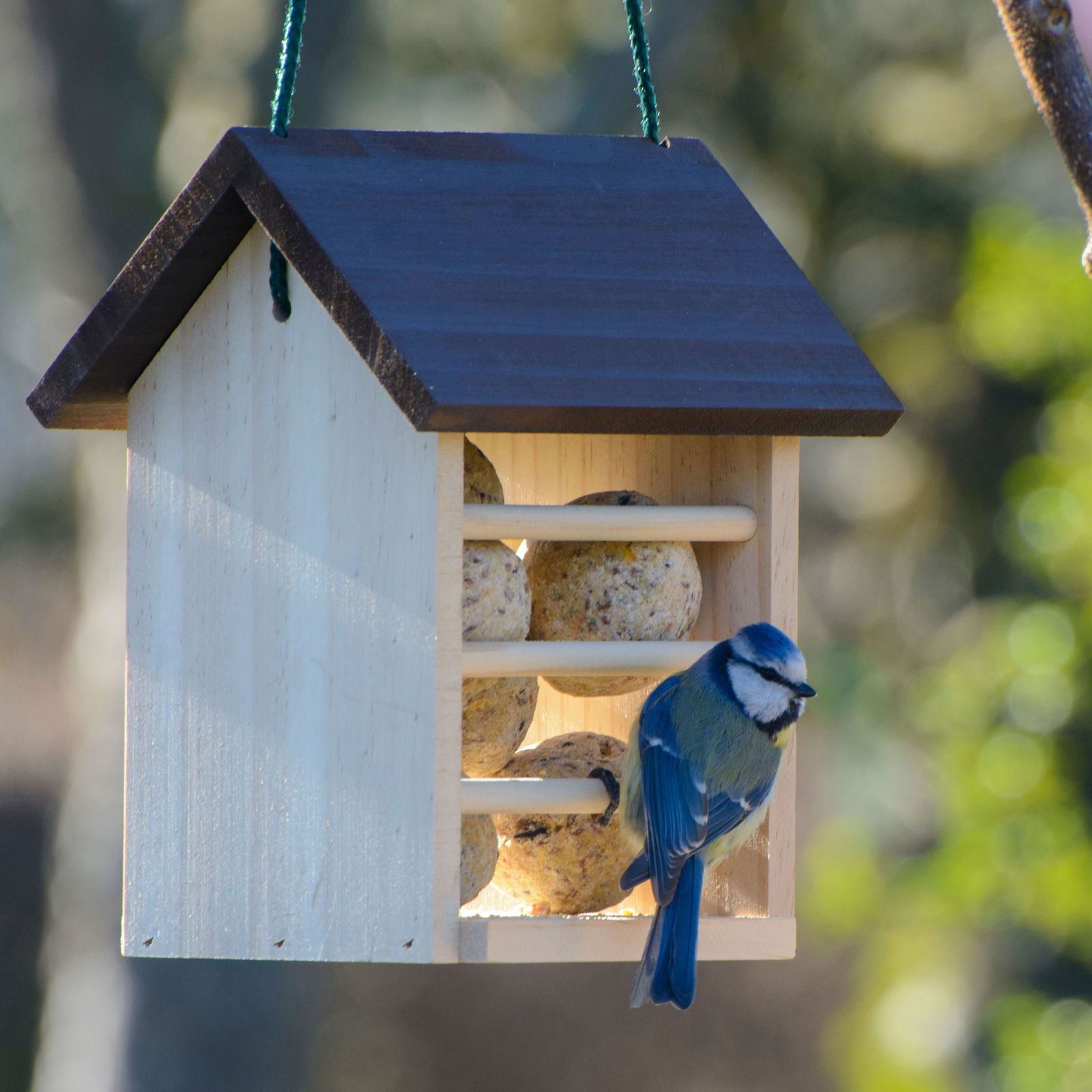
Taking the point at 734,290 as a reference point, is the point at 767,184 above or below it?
above

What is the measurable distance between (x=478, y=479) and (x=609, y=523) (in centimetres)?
29

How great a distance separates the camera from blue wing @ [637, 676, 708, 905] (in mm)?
2242

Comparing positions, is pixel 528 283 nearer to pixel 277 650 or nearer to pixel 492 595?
pixel 492 595

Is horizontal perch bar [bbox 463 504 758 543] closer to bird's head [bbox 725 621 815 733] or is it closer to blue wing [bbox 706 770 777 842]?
bird's head [bbox 725 621 815 733]

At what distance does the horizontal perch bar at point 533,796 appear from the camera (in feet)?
7.31

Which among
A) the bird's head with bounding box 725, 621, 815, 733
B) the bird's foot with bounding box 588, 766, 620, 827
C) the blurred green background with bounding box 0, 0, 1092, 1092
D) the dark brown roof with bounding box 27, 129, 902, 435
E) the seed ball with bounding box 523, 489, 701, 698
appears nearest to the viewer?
the dark brown roof with bounding box 27, 129, 902, 435

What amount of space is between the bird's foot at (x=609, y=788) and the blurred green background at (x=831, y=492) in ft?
11.5

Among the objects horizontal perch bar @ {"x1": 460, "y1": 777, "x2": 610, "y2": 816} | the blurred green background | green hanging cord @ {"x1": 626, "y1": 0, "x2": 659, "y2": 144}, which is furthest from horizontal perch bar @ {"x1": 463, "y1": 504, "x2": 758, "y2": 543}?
the blurred green background

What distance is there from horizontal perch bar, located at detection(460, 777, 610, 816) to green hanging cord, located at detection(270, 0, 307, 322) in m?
0.72

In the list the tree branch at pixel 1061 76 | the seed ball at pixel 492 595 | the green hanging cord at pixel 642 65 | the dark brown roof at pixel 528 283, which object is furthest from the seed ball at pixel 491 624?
the tree branch at pixel 1061 76

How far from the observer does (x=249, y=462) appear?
2434 millimetres

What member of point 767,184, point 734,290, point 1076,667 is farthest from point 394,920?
point 767,184

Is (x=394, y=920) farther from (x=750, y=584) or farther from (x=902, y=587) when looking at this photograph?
(x=902, y=587)

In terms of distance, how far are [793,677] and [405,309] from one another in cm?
72
